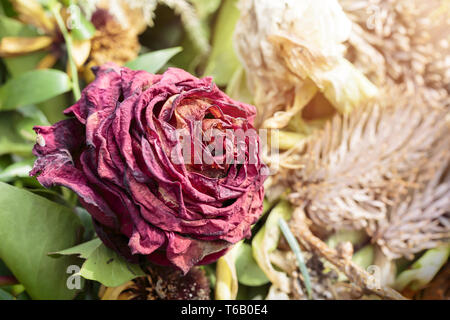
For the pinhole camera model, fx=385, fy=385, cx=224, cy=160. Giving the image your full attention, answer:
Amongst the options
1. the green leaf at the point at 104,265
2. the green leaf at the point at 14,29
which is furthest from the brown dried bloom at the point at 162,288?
the green leaf at the point at 14,29

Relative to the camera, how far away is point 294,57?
312 millimetres

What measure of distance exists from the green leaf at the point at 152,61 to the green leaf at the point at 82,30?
5 centimetres

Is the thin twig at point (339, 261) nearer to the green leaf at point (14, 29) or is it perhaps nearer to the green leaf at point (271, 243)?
the green leaf at point (271, 243)

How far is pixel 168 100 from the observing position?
258 mm

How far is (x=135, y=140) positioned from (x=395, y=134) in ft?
0.79

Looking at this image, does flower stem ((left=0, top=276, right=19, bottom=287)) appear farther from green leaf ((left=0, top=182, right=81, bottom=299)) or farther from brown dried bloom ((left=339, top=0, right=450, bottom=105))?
brown dried bloom ((left=339, top=0, right=450, bottom=105))

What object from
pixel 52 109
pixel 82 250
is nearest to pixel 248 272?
pixel 82 250

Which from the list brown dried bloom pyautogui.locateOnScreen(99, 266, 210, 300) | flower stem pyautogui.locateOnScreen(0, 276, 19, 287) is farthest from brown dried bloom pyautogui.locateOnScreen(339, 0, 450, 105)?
flower stem pyautogui.locateOnScreen(0, 276, 19, 287)

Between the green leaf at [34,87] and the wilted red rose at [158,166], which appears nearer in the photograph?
the wilted red rose at [158,166]

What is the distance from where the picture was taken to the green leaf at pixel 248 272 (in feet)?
1.13

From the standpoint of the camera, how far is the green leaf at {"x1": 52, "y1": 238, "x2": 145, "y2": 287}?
0.90 feet

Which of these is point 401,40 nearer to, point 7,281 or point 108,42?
point 108,42

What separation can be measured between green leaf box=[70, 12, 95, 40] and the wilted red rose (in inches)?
3.7
